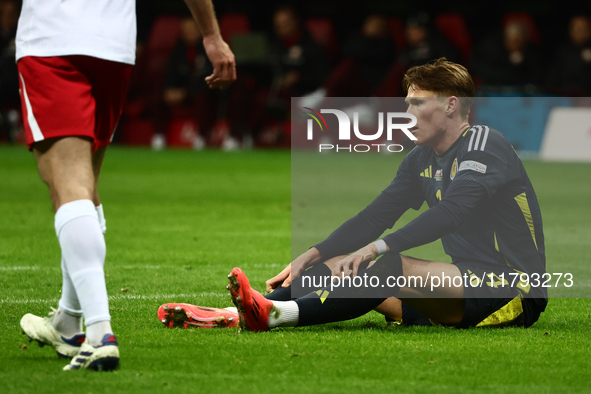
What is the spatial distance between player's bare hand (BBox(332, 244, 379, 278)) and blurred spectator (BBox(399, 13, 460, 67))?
50.0 ft

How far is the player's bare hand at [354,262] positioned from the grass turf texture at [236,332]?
0.96 feet

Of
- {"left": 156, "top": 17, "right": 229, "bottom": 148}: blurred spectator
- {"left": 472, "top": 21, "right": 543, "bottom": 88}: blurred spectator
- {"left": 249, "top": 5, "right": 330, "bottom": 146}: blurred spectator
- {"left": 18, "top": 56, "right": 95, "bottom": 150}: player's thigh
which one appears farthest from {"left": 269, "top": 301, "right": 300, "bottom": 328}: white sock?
{"left": 156, "top": 17, "right": 229, "bottom": 148}: blurred spectator

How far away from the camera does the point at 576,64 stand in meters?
18.4

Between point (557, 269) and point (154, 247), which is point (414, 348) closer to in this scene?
point (557, 269)

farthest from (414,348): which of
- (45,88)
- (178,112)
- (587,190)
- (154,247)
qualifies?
(178,112)

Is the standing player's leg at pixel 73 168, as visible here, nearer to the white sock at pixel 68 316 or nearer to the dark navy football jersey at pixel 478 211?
the white sock at pixel 68 316

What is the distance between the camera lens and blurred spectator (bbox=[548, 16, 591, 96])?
60.2ft

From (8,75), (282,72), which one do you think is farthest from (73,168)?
(8,75)

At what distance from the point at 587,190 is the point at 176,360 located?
9439mm

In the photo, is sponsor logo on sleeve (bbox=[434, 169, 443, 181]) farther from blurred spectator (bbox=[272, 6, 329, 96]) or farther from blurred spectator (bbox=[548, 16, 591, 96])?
blurred spectator (bbox=[272, 6, 329, 96])

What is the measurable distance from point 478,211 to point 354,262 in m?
0.60

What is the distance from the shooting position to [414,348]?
3.56 metres

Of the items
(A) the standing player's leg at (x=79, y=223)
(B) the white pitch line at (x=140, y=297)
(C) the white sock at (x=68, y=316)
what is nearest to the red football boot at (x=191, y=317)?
(C) the white sock at (x=68, y=316)

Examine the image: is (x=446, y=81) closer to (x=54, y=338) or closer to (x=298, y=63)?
(x=54, y=338)
